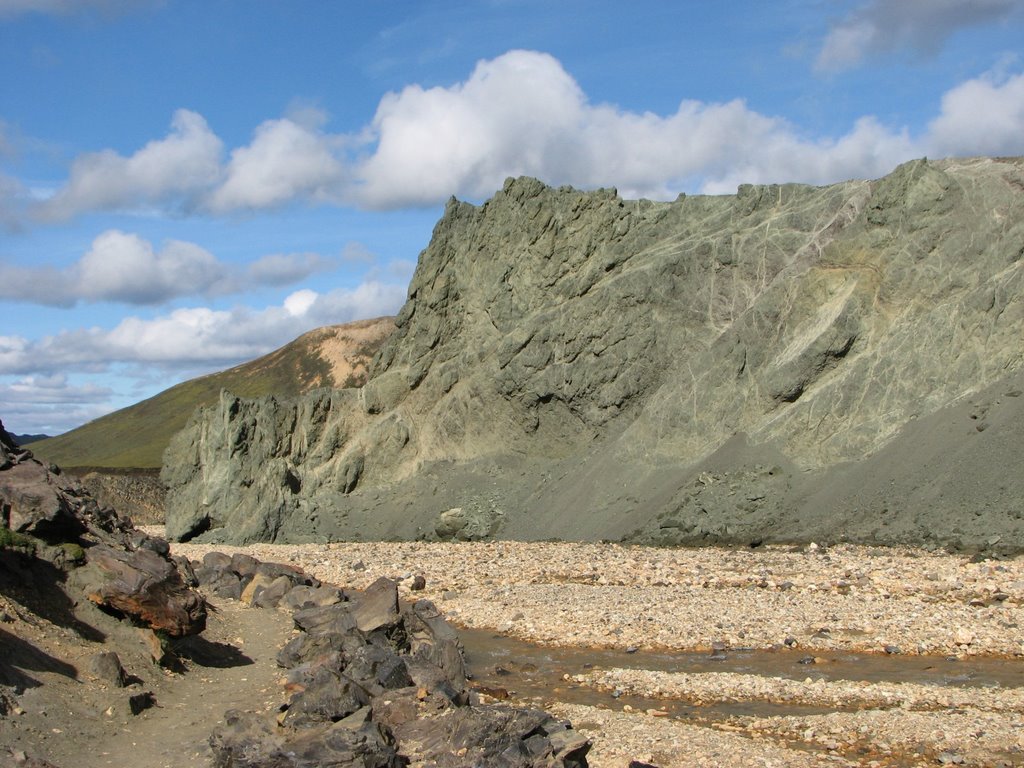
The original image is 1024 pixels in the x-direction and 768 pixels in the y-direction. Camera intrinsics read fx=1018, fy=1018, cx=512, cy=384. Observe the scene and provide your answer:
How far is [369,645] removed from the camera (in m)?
18.2

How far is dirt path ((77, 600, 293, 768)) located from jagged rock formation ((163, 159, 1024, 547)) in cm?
2147

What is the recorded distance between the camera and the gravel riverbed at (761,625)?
16375 millimetres

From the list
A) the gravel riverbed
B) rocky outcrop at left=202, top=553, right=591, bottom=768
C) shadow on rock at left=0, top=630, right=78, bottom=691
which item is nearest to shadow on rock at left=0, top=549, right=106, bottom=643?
shadow on rock at left=0, top=630, right=78, bottom=691

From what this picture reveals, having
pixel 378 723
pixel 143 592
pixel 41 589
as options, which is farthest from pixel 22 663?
pixel 378 723

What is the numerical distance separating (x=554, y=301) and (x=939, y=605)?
3270 centimetres

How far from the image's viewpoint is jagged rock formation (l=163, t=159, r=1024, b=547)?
37594 mm

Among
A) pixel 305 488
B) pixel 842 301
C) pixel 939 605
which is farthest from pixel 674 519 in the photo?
pixel 305 488

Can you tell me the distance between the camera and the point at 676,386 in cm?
4684

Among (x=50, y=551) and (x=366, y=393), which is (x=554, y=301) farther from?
(x=50, y=551)

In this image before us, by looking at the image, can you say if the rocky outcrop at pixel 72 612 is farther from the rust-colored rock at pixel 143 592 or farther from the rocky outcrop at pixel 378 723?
the rocky outcrop at pixel 378 723

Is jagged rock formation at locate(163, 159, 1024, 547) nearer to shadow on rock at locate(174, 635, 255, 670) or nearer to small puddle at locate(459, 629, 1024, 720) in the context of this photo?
small puddle at locate(459, 629, 1024, 720)

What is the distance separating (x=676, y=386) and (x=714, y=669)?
2628 cm

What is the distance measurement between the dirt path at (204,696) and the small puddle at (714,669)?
4.76 meters

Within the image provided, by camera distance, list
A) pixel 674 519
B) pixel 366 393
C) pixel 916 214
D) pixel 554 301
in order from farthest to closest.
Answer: pixel 366 393 → pixel 554 301 → pixel 916 214 → pixel 674 519
